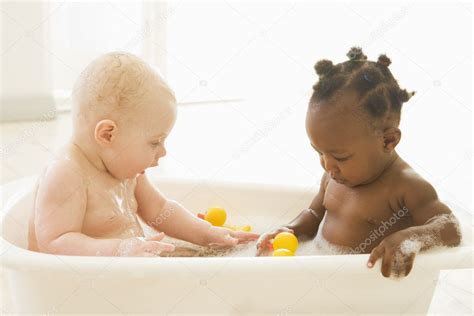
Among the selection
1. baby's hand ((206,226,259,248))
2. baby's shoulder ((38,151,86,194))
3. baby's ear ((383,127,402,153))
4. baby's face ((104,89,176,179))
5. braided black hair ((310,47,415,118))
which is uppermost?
braided black hair ((310,47,415,118))

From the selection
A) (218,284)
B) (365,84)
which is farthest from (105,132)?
(365,84)

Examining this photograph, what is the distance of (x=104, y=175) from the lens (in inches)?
45.8

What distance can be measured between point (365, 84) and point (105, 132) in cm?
43

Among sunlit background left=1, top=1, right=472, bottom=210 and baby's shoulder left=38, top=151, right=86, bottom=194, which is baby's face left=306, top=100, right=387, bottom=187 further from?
sunlit background left=1, top=1, right=472, bottom=210

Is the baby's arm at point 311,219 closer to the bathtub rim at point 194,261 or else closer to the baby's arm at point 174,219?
the baby's arm at point 174,219

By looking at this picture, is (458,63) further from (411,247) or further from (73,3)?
(411,247)

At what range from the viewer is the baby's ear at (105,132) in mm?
1099

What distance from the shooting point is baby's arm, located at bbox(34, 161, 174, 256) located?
104cm

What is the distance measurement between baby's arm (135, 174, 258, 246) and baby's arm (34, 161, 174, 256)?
22cm

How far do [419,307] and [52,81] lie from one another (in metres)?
1.94

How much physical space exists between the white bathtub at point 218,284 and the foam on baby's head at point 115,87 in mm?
250

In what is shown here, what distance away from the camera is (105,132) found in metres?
1.11

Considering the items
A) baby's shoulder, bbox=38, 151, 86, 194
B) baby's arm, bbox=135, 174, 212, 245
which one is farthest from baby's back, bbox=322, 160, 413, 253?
baby's shoulder, bbox=38, 151, 86, 194

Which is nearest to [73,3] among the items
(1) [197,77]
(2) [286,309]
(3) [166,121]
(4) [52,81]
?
(4) [52,81]
